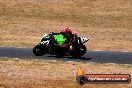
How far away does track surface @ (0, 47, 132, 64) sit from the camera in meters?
26.2

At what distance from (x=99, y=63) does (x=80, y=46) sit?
6.39 ft

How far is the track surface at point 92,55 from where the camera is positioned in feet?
86.0

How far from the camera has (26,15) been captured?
47.2 m

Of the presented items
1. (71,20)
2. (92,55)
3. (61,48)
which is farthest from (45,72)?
(71,20)

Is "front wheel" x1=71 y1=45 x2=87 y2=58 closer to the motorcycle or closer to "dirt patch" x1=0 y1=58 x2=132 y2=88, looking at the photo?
the motorcycle

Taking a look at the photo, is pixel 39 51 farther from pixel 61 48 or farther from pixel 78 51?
pixel 78 51

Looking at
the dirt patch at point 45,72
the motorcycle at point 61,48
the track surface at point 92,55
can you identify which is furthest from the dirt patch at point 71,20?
the dirt patch at point 45,72

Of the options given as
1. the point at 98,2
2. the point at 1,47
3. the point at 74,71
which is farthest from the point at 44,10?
the point at 74,71

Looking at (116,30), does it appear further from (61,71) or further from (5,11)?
(61,71)

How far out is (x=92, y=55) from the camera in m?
28.0

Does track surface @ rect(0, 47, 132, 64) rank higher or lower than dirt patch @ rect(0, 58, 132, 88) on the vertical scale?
lower

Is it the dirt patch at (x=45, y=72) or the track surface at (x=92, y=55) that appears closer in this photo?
the dirt patch at (x=45, y=72)

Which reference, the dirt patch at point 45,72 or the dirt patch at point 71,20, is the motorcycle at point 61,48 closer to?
the dirt patch at point 45,72

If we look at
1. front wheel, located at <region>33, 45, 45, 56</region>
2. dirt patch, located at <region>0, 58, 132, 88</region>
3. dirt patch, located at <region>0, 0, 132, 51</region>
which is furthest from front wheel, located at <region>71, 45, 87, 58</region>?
dirt patch, located at <region>0, 0, 132, 51</region>
